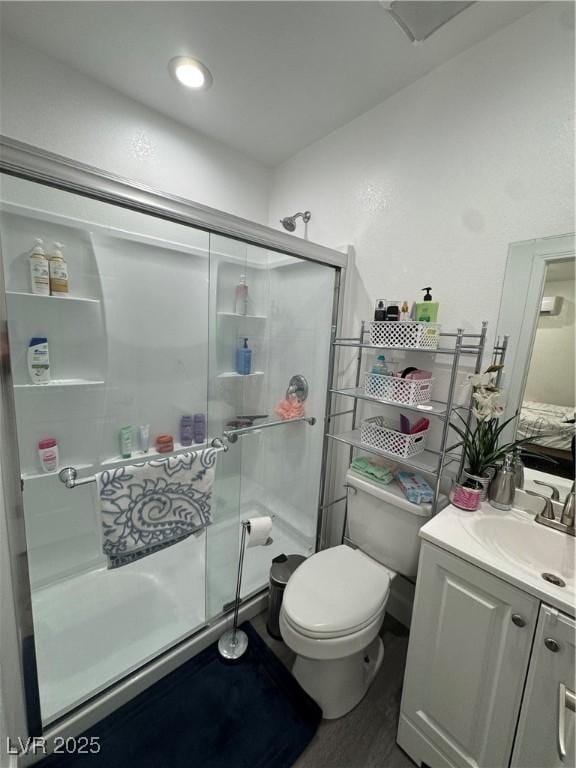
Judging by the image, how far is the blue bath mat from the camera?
1.06 meters

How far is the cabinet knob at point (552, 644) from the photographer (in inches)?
29.9

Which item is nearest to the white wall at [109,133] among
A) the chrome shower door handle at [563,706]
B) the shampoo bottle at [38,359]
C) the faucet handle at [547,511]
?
the shampoo bottle at [38,359]

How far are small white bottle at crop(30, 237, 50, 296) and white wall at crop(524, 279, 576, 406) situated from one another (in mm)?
2092

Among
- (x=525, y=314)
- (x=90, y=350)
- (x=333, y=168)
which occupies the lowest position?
(x=90, y=350)

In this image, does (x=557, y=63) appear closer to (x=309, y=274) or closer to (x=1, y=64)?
(x=309, y=274)

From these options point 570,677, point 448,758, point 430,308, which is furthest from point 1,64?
point 448,758

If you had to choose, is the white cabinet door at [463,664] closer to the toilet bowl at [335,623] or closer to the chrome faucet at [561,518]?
the toilet bowl at [335,623]

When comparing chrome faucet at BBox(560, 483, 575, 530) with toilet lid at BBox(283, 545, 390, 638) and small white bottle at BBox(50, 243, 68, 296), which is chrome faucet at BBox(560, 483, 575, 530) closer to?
toilet lid at BBox(283, 545, 390, 638)

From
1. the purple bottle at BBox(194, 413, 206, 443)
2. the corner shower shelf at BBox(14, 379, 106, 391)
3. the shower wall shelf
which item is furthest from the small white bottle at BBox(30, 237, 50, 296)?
the purple bottle at BBox(194, 413, 206, 443)

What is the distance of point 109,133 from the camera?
155cm

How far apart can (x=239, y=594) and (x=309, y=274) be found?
176 centimetres

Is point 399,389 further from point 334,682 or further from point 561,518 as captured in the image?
point 334,682

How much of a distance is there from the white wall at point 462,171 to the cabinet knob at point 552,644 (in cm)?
104

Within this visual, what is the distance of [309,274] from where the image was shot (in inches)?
71.7
